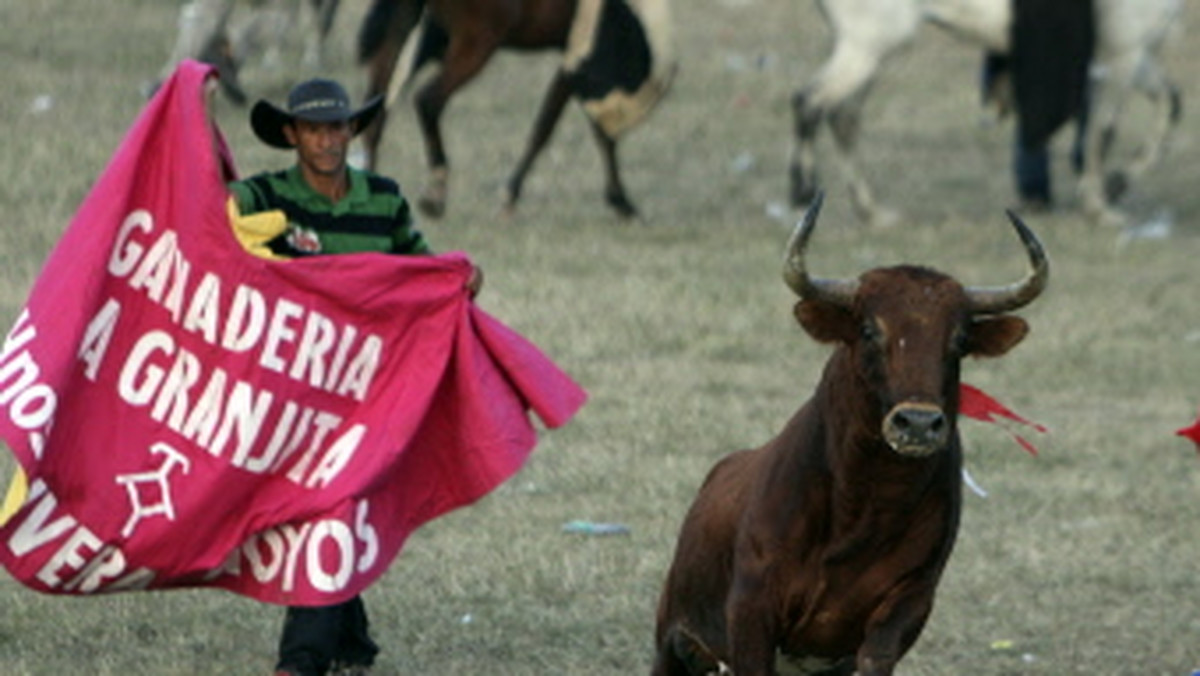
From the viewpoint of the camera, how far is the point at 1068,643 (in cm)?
759

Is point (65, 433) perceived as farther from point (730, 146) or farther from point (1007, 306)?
point (730, 146)

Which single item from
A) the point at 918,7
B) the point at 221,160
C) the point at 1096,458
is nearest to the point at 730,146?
the point at 918,7

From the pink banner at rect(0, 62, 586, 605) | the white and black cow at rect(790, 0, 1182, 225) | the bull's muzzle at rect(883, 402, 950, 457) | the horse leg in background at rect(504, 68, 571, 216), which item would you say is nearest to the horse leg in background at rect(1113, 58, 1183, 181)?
the white and black cow at rect(790, 0, 1182, 225)

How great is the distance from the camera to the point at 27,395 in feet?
20.1

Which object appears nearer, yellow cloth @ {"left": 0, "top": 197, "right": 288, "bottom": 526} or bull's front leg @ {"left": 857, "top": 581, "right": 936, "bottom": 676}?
bull's front leg @ {"left": 857, "top": 581, "right": 936, "bottom": 676}

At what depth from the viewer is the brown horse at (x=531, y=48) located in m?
14.5

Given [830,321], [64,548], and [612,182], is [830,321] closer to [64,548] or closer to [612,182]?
[64,548]

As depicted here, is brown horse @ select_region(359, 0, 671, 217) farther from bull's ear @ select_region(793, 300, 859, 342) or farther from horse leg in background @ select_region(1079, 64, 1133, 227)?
bull's ear @ select_region(793, 300, 859, 342)

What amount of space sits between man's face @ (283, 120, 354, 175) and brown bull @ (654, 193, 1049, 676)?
1.26 metres

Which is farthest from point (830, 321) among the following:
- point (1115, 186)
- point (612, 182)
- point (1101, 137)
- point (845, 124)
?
point (1115, 186)

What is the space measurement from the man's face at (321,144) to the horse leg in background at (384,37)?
26.8 feet

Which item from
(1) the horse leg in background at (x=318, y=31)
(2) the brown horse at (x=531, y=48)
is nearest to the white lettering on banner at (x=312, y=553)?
(2) the brown horse at (x=531, y=48)

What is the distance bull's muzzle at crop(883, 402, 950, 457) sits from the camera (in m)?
5.24

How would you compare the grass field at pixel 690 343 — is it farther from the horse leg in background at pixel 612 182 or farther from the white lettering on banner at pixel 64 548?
the white lettering on banner at pixel 64 548
